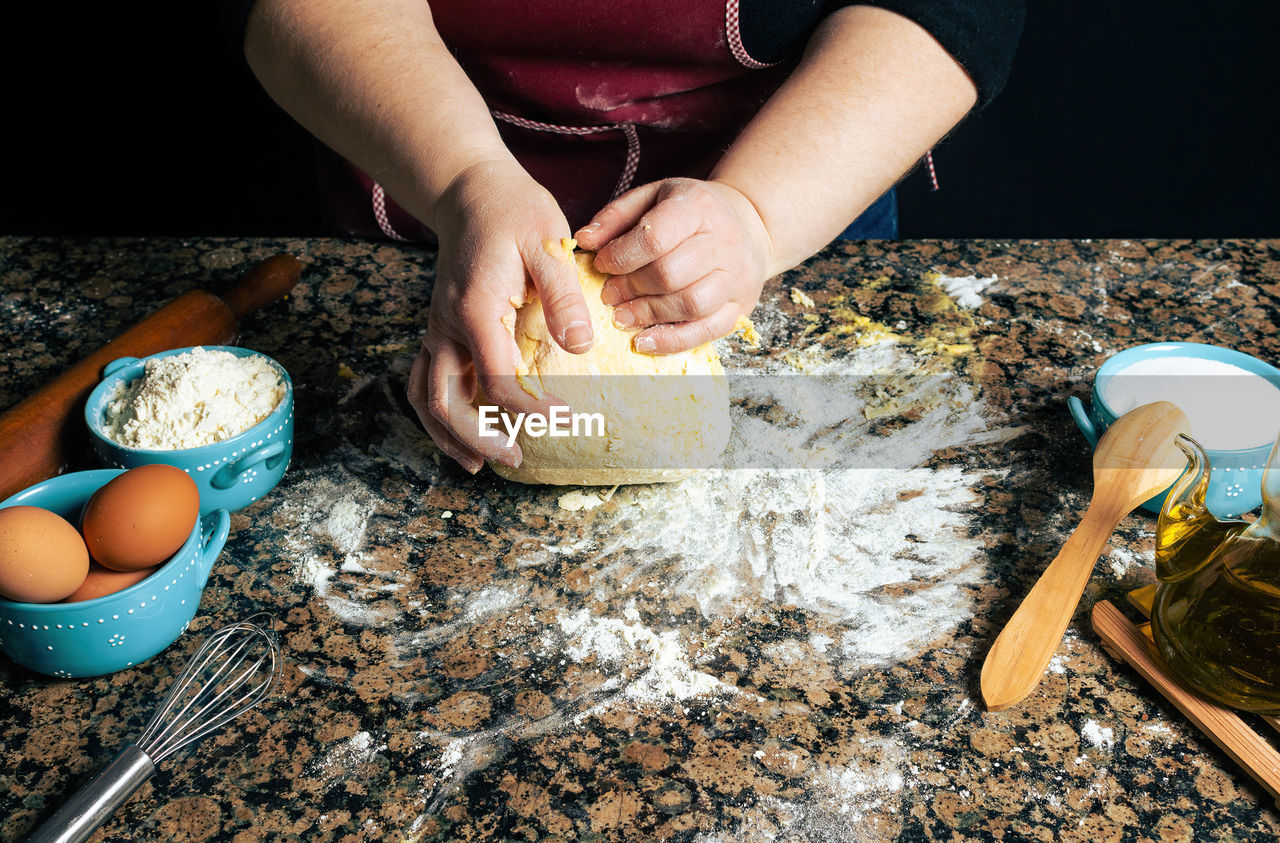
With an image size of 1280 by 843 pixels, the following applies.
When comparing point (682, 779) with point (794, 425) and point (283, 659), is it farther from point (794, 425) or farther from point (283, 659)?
point (794, 425)

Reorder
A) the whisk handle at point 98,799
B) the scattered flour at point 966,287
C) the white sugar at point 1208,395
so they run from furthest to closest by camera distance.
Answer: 1. the scattered flour at point 966,287
2. the white sugar at point 1208,395
3. the whisk handle at point 98,799

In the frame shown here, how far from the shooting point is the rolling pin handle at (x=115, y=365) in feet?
3.19

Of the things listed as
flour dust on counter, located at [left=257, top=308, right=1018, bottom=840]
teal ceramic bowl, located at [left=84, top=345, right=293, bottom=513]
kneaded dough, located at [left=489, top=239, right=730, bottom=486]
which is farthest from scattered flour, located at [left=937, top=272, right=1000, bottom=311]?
teal ceramic bowl, located at [left=84, top=345, right=293, bottom=513]

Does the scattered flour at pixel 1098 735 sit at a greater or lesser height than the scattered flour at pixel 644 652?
lesser

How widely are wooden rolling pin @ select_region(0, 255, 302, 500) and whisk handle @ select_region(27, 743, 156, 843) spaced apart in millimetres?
384

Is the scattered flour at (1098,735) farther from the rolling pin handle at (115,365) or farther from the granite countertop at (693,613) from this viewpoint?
the rolling pin handle at (115,365)

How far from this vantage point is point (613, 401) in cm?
94

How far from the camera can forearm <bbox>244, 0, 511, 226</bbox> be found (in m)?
0.96

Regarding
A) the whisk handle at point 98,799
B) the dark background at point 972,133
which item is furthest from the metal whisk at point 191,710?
the dark background at point 972,133

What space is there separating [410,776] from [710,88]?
0.98 m

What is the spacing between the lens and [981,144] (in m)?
2.25

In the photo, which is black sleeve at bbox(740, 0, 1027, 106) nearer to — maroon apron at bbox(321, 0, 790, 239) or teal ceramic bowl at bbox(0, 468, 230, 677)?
maroon apron at bbox(321, 0, 790, 239)

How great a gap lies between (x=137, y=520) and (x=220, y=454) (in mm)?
161

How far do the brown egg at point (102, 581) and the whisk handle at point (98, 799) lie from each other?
139 millimetres
